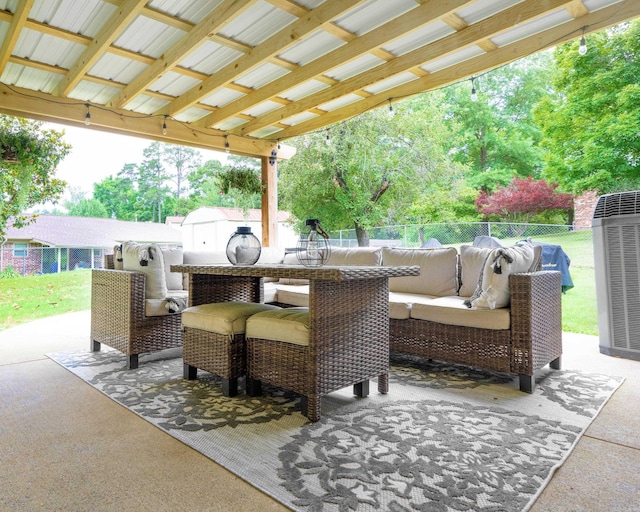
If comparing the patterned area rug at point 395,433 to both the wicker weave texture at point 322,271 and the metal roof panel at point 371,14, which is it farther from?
the metal roof panel at point 371,14

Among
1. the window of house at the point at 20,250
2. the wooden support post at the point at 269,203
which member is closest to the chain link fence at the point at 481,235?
the wooden support post at the point at 269,203

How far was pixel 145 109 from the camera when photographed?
4.65 m

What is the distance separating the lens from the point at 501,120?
11.7 meters

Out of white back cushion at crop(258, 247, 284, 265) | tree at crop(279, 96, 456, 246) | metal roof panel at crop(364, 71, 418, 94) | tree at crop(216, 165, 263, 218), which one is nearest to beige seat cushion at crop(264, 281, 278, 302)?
white back cushion at crop(258, 247, 284, 265)

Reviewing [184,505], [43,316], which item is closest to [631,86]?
[184,505]

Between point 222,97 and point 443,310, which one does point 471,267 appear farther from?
point 222,97

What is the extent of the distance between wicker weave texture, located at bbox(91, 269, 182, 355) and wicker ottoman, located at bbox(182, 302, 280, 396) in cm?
63

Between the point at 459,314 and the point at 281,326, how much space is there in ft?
4.14

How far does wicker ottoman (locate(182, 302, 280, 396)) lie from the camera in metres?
2.41

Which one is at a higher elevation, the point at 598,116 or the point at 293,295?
the point at 598,116

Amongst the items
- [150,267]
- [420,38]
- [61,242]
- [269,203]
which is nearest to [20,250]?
[61,242]

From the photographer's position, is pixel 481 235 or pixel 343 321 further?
pixel 481 235

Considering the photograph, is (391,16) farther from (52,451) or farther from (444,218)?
(444,218)

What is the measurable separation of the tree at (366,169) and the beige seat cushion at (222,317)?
19.1ft
